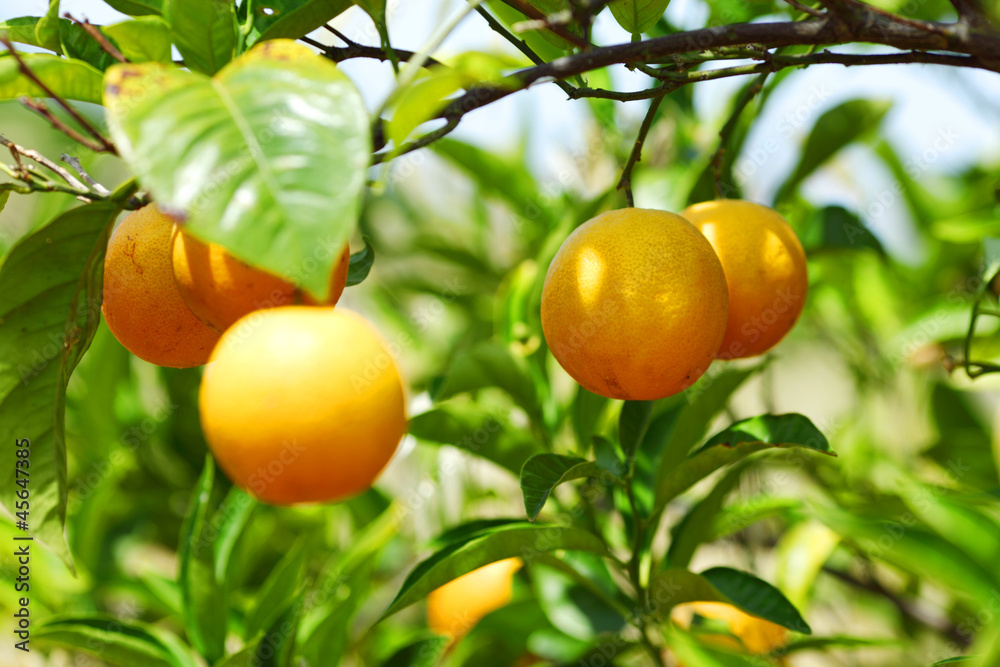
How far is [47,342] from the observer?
2.07 ft

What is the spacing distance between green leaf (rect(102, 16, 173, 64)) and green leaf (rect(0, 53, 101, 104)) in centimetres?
3

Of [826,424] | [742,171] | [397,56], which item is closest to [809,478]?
[826,424]

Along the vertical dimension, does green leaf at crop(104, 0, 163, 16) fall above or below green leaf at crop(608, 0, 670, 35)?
below

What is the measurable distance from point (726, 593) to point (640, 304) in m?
0.38

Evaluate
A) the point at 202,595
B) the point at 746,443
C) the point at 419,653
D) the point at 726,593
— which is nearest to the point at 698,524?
the point at 726,593

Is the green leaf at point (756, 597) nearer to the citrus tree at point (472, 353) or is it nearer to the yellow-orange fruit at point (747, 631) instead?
the citrus tree at point (472, 353)

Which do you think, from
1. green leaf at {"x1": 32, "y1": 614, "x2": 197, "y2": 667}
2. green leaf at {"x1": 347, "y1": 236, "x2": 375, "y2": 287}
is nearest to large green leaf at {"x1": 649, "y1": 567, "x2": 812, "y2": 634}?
green leaf at {"x1": 347, "y1": 236, "x2": 375, "y2": 287}

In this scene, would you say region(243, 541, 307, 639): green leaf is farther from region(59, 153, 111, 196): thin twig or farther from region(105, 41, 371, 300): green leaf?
region(105, 41, 371, 300): green leaf

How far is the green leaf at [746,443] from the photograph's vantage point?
672mm

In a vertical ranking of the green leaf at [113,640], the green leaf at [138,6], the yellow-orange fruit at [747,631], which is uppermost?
the green leaf at [138,6]

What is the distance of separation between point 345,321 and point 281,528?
1.29 m

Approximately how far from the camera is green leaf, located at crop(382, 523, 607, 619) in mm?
730

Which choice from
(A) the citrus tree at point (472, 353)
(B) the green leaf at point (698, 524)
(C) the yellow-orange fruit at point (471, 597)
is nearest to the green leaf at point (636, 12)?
(A) the citrus tree at point (472, 353)

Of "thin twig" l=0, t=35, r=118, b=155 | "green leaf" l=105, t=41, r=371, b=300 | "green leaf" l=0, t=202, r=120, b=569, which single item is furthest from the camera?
"green leaf" l=0, t=202, r=120, b=569
